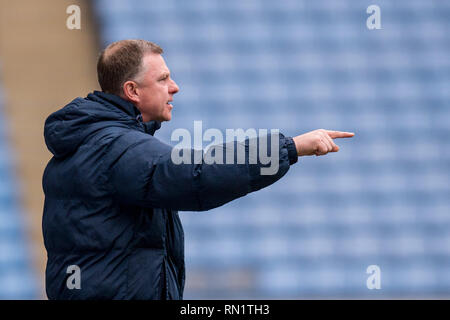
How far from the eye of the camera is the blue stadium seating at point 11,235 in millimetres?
4809

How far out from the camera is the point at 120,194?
1.50m

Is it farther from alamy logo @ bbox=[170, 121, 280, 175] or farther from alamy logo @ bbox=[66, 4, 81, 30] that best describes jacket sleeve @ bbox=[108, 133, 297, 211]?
alamy logo @ bbox=[66, 4, 81, 30]

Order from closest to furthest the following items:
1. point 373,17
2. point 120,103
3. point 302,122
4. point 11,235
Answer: point 120,103 → point 11,235 → point 302,122 → point 373,17

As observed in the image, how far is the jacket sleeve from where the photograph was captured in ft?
4.72

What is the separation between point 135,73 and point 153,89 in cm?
6

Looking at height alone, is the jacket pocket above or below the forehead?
below

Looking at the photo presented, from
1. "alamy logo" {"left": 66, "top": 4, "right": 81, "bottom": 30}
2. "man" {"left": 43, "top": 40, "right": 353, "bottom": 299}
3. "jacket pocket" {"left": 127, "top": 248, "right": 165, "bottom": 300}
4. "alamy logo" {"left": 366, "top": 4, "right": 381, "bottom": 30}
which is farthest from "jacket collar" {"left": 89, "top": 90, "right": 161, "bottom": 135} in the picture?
"alamy logo" {"left": 366, "top": 4, "right": 381, "bottom": 30}

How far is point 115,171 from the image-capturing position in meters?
1.50

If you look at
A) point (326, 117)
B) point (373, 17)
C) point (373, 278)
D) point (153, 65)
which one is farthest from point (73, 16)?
point (153, 65)

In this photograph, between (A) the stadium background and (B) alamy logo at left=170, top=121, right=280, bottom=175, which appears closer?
(B) alamy logo at left=170, top=121, right=280, bottom=175

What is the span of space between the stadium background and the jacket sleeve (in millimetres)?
3401

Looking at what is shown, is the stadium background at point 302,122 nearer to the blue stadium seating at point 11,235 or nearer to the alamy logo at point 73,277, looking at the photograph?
the blue stadium seating at point 11,235

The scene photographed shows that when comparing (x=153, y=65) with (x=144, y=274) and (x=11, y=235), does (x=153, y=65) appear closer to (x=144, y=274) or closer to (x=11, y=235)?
(x=144, y=274)

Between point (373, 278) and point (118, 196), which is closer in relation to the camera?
point (118, 196)
